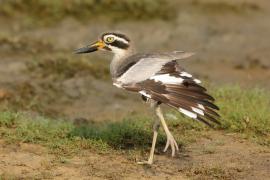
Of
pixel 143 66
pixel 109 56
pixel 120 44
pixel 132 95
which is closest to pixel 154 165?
pixel 143 66

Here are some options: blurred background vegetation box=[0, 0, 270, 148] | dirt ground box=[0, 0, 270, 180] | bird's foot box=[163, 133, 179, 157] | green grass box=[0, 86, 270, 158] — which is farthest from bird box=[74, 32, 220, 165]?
blurred background vegetation box=[0, 0, 270, 148]

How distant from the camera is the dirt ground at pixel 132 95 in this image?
21.2 feet

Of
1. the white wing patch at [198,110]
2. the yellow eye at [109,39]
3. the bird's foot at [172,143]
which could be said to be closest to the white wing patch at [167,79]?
the white wing patch at [198,110]

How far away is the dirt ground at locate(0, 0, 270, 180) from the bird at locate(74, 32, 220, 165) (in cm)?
35

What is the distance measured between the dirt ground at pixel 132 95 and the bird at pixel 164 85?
35 centimetres

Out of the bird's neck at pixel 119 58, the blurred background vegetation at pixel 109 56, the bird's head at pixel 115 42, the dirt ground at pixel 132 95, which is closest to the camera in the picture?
the dirt ground at pixel 132 95

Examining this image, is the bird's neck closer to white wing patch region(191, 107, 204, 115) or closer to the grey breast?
the grey breast

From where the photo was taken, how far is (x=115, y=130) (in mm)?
7449

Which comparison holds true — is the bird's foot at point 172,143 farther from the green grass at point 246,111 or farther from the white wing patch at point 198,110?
the green grass at point 246,111

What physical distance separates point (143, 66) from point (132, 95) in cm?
301

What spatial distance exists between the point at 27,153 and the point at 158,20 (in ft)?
19.7

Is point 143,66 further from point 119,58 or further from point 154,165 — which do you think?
point 154,165

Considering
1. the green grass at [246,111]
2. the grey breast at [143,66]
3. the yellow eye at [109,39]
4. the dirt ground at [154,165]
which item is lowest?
the dirt ground at [154,165]

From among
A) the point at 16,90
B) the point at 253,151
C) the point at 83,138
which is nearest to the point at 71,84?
the point at 16,90
